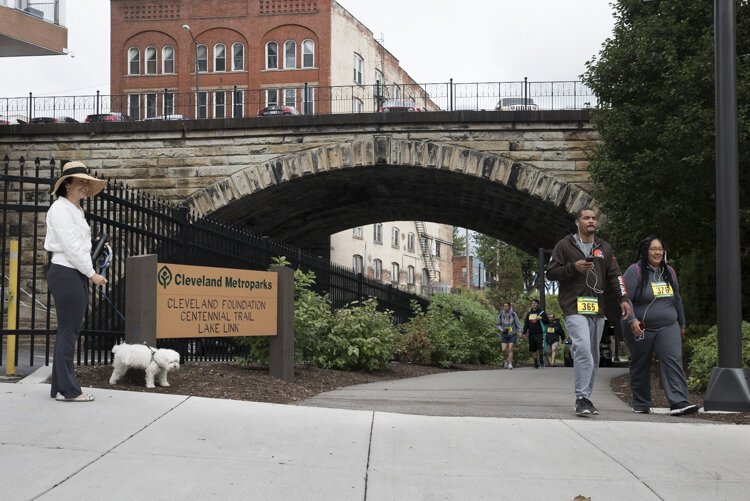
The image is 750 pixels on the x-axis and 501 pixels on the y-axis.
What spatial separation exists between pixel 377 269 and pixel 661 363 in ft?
165

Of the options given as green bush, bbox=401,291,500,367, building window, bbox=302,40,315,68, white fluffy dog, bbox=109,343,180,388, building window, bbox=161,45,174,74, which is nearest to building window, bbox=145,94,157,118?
building window, bbox=161,45,174,74

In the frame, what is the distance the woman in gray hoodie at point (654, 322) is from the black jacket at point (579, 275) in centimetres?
27

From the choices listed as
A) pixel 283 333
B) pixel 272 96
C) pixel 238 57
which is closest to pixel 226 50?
pixel 238 57

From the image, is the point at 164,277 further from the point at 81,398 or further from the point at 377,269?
the point at 377,269

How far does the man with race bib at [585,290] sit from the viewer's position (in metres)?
7.84

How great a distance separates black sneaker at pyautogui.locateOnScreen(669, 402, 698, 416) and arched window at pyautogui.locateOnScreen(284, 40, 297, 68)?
143 ft

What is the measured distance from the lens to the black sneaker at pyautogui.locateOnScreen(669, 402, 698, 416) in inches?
311

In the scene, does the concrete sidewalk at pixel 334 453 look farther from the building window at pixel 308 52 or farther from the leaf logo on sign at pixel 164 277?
the building window at pixel 308 52

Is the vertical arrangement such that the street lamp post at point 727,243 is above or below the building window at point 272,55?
below

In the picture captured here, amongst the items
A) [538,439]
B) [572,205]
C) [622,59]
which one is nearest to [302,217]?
[572,205]


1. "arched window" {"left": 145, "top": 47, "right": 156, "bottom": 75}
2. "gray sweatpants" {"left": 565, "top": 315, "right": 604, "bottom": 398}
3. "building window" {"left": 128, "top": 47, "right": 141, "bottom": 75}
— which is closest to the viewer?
"gray sweatpants" {"left": 565, "top": 315, "right": 604, "bottom": 398}

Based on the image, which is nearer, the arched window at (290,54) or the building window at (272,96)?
the arched window at (290,54)

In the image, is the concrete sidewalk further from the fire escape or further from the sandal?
the fire escape

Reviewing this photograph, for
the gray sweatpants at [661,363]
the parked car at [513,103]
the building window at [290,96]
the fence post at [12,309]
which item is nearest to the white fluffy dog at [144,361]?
the fence post at [12,309]
